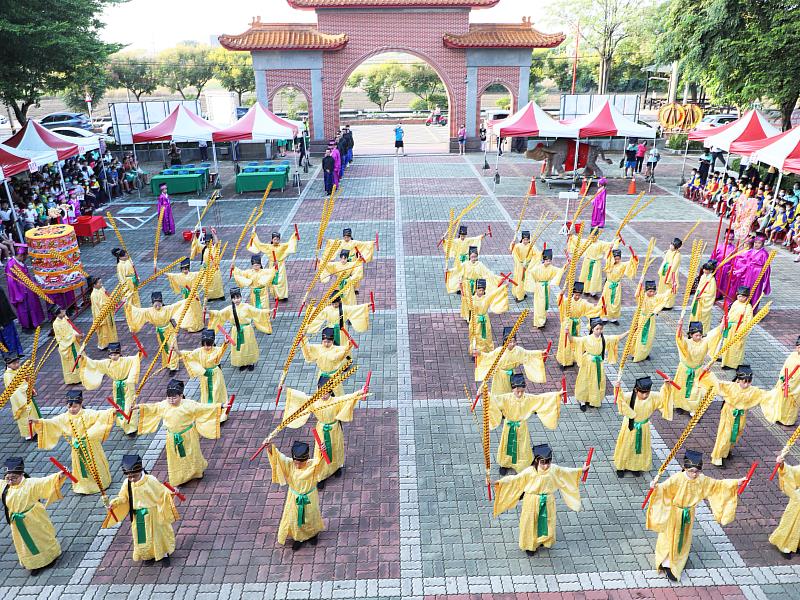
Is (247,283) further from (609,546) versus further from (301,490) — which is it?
(609,546)

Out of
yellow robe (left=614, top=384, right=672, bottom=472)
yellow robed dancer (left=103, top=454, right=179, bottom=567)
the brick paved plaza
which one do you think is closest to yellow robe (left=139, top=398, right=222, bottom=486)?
the brick paved plaza

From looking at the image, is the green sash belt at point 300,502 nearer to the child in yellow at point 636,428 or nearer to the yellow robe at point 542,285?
the child in yellow at point 636,428

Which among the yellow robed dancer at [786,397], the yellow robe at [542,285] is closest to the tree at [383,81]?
the yellow robe at [542,285]

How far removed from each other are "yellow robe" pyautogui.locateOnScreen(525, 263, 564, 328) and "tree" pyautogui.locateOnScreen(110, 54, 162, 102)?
4298cm

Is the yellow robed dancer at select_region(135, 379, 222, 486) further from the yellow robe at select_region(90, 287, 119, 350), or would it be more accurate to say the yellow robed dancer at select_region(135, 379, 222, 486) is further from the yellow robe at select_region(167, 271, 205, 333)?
the yellow robe at select_region(90, 287, 119, 350)

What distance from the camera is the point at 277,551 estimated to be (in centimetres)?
628

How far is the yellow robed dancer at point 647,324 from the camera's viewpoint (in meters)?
9.67

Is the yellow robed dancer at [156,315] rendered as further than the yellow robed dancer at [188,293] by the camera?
No

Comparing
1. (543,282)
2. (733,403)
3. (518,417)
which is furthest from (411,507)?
(543,282)

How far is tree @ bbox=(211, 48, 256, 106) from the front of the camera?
48031 millimetres

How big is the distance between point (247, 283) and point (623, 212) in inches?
508

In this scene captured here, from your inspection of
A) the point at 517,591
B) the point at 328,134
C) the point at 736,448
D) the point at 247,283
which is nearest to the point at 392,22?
the point at 328,134

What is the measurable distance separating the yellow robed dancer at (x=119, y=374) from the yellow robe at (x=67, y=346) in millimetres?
1055

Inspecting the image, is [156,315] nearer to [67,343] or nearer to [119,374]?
[67,343]
